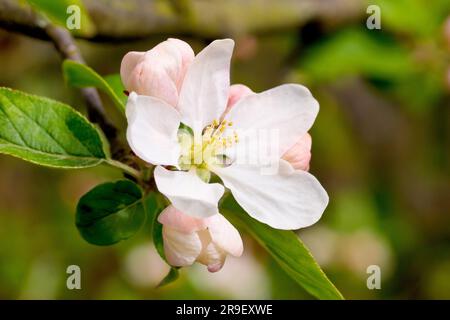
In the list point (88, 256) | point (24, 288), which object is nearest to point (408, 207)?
point (88, 256)

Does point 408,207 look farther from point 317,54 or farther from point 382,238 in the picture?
point 317,54

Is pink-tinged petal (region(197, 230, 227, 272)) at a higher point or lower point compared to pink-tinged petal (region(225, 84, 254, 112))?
lower

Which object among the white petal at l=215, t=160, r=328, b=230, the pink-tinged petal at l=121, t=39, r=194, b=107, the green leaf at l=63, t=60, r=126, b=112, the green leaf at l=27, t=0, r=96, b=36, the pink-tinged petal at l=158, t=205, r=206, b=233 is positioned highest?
the green leaf at l=27, t=0, r=96, b=36

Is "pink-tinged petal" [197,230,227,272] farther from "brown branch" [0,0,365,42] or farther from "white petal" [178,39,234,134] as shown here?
"brown branch" [0,0,365,42]

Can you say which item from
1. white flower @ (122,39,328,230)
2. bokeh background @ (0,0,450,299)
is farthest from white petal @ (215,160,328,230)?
bokeh background @ (0,0,450,299)

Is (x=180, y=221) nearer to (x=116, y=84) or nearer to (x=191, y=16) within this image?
(x=116, y=84)

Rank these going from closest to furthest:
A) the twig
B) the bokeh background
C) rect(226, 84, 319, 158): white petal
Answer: rect(226, 84, 319, 158): white petal → the twig → the bokeh background
